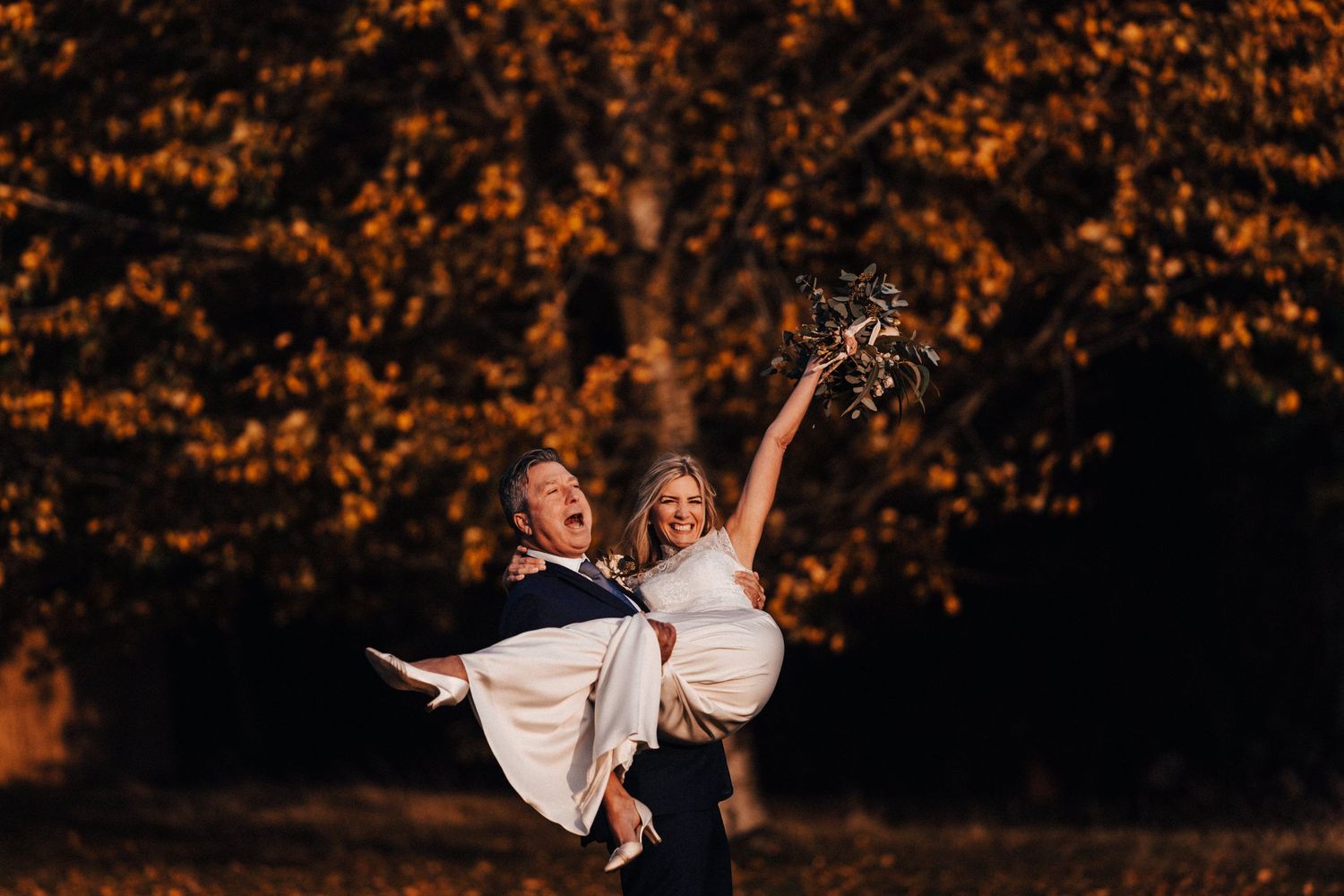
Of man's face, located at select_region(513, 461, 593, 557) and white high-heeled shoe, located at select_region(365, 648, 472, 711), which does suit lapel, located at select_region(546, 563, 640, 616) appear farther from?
white high-heeled shoe, located at select_region(365, 648, 472, 711)

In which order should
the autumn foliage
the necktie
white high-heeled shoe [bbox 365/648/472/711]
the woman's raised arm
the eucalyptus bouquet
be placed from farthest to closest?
the autumn foliage → the eucalyptus bouquet → the woman's raised arm → the necktie → white high-heeled shoe [bbox 365/648/472/711]

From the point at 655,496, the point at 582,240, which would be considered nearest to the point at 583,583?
the point at 655,496

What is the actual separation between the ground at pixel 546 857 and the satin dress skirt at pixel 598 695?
5.93 meters

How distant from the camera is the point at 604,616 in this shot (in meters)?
5.32

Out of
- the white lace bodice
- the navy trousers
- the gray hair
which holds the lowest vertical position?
the navy trousers

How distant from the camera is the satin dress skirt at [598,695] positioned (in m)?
5.09

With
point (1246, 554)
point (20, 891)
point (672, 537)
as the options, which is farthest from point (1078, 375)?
point (672, 537)

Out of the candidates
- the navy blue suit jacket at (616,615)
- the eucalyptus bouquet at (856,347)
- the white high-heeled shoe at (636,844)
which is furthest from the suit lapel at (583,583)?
the eucalyptus bouquet at (856,347)

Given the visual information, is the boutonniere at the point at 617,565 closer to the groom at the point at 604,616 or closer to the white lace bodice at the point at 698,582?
the white lace bodice at the point at 698,582

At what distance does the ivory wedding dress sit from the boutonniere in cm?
44

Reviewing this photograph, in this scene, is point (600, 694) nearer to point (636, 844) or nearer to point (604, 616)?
point (604, 616)

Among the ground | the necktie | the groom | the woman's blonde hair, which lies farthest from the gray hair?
the ground

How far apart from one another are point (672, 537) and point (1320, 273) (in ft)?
22.4

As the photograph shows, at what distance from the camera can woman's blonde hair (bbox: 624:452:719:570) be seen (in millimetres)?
5672
